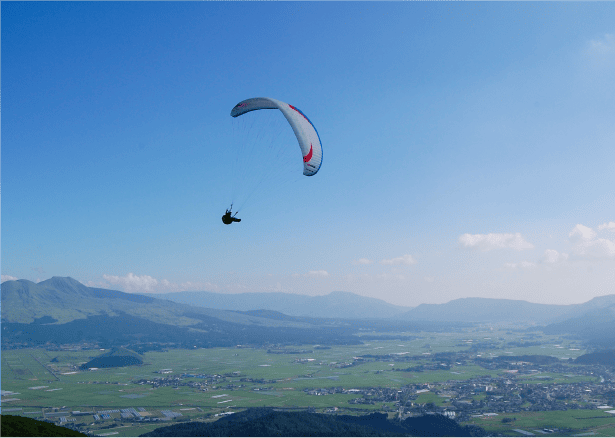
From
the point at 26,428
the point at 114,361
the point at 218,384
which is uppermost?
the point at 26,428

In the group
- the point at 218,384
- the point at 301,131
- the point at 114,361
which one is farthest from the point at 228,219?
the point at 114,361

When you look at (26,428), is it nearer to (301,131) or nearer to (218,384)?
(301,131)

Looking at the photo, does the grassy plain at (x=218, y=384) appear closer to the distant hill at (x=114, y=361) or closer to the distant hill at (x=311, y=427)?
the distant hill at (x=114, y=361)

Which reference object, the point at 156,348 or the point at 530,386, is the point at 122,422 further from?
the point at 156,348

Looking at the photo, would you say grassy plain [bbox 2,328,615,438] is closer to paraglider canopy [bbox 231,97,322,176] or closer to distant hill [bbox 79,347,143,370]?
distant hill [bbox 79,347,143,370]

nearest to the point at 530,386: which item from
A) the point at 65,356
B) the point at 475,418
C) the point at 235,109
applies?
the point at 475,418

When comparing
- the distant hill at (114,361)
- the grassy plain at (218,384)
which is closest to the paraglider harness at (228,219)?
the grassy plain at (218,384)

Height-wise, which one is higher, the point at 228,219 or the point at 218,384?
the point at 228,219

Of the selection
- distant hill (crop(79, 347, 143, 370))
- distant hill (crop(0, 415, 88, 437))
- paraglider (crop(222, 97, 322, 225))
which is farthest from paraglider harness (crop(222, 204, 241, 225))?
distant hill (crop(79, 347, 143, 370))

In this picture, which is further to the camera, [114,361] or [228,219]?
[114,361]

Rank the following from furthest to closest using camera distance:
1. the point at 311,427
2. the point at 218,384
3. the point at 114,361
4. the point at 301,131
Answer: the point at 114,361
the point at 218,384
the point at 311,427
the point at 301,131

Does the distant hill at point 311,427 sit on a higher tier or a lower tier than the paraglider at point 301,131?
lower
